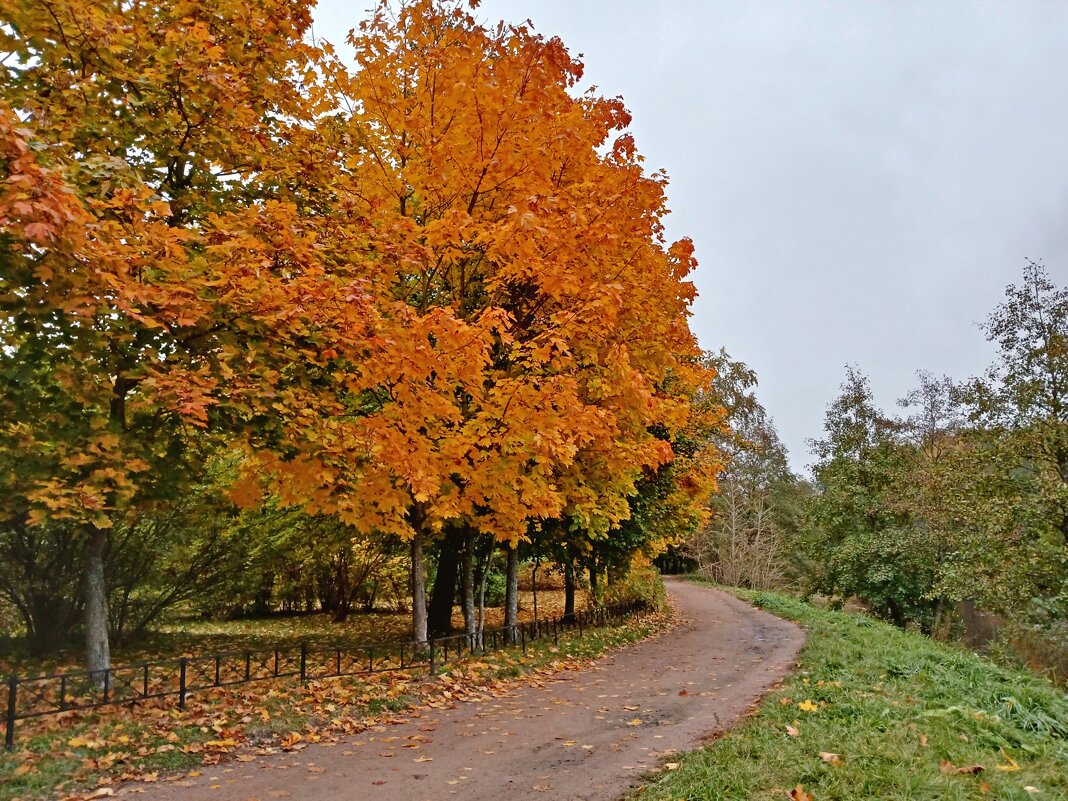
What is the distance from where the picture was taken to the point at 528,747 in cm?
686

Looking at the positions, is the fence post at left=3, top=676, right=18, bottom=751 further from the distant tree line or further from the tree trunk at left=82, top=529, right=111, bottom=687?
the distant tree line

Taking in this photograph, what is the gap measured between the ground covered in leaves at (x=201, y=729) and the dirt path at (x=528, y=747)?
11.7 inches

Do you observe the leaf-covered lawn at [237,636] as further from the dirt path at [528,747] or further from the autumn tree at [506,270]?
the dirt path at [528,747]

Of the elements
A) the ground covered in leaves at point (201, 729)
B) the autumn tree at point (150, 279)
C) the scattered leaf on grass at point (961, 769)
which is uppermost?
the autumn tree at point (150, 279)

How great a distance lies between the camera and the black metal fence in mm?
6854

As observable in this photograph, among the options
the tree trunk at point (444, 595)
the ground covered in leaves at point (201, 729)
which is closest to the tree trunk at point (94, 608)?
the ground covered in leaves at point (201, 729)

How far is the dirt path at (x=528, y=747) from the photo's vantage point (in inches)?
223

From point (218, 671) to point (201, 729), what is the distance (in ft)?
4.62

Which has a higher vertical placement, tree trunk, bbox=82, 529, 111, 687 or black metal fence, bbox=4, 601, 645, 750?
tree trunk, bbox=82, 529, 111, 687

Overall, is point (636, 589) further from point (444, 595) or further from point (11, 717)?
point (11, 717)

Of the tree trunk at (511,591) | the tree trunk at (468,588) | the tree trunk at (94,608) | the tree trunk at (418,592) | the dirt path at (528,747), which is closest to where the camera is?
the dirt path at (528,747)

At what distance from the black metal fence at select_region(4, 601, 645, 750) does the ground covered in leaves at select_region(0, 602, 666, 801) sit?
0.17 meters

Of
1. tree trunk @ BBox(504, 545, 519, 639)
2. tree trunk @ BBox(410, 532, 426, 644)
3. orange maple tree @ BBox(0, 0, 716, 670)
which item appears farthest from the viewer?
tree trunk @ BBox(504, 545, 519, 639)

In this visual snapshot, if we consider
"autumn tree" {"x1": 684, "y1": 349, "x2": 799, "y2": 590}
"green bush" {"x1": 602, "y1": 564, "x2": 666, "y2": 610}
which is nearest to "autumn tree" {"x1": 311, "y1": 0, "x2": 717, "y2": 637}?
"green bush" {"x1": 602, "y1": 564, "x2": 666, "y2": 610}
